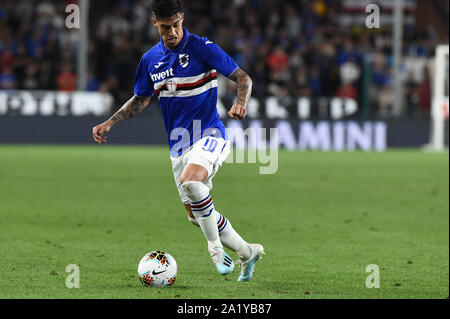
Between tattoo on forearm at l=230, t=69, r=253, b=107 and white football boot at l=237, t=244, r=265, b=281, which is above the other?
tattoo on forearm at l=230, t=69, r=253, b=107

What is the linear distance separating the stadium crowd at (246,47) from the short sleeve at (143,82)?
1638cm

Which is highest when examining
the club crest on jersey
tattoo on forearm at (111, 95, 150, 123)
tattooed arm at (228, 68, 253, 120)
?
the club crest on jersey

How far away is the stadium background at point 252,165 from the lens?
812 cm

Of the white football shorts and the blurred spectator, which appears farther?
the blurred spectator

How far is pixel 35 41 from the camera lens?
1036 inches

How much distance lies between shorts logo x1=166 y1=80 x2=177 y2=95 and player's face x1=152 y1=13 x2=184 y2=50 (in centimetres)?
31

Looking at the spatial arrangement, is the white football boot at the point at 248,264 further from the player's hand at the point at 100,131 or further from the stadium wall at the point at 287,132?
the stadium wall at the point at 287,132

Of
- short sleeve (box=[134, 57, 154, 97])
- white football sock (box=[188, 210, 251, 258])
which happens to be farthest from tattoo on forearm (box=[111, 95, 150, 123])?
white football sock (box=[188, 210, 251, 258])

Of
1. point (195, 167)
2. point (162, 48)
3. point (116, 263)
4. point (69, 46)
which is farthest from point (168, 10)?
point (69, 46)

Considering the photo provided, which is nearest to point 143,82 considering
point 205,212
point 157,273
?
point 205,212

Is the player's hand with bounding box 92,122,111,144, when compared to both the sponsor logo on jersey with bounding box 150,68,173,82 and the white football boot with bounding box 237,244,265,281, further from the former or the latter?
the white football boot with bounding box 237,244,265,281

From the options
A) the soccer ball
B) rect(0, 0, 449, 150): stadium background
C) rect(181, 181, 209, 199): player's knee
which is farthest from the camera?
rect(0, 0, 449, 150): stadium background

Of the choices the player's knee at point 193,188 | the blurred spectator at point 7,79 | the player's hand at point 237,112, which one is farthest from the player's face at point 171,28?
the blurred spectator at point 7,79

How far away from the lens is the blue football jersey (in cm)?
751
